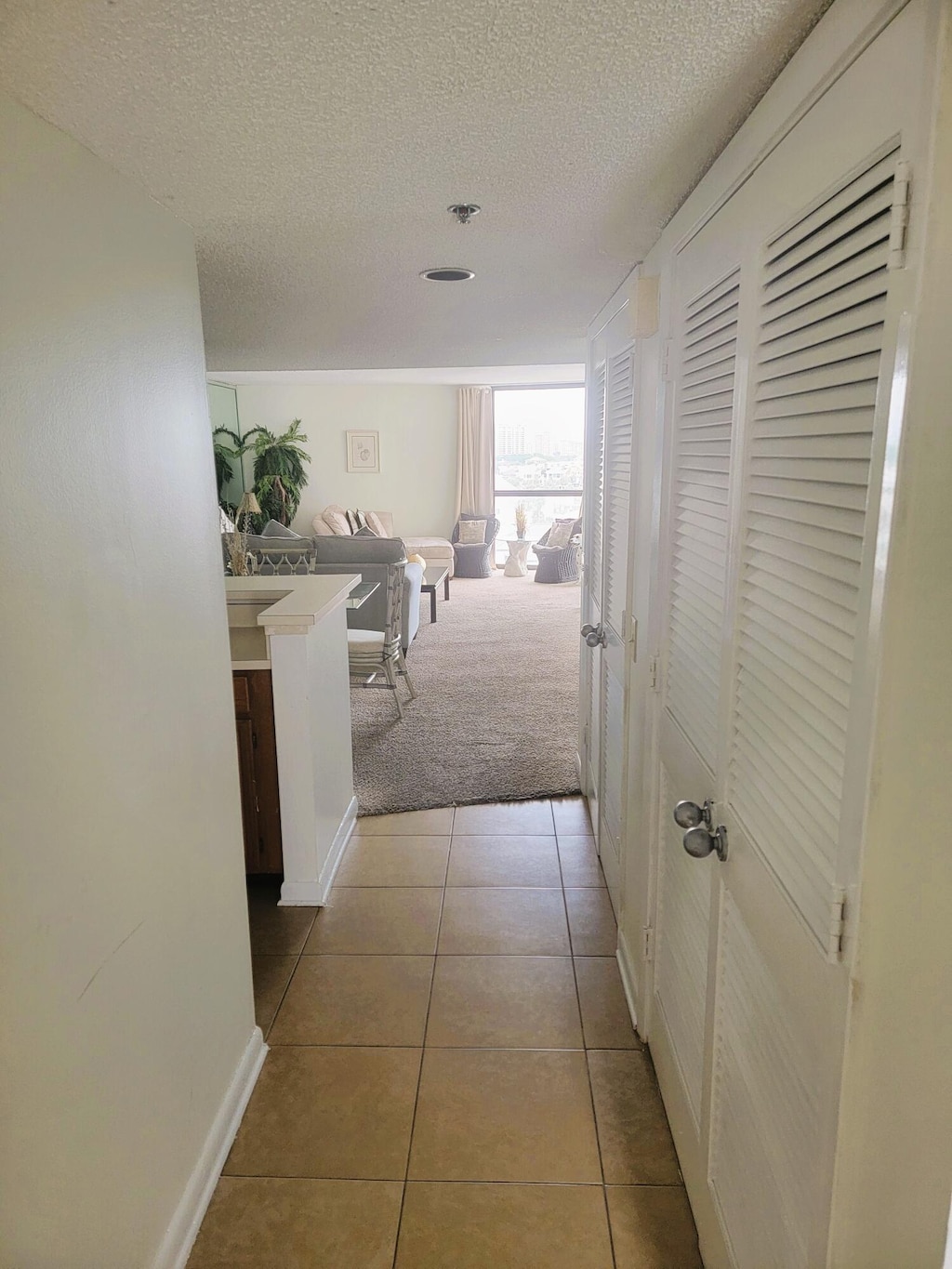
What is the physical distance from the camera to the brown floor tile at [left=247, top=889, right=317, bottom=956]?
2.54 m

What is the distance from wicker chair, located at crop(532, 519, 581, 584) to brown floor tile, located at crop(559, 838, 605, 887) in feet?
19.9

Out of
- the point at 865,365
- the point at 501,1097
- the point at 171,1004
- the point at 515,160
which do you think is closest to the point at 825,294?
the point at 865,365

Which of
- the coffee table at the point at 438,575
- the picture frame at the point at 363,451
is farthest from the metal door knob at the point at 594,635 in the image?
the picture frame at the point at 363,451

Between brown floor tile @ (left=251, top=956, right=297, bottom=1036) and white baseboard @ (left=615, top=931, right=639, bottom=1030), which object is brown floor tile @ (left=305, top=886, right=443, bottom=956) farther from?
white baseboard @ (left=615, top=931, right=639, bottom=1030)

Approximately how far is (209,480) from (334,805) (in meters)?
1.71

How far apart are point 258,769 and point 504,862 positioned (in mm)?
1011

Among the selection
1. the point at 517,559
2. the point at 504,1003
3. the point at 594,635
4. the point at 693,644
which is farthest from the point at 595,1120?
the point at 517,559

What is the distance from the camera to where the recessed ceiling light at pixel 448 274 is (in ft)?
6.43

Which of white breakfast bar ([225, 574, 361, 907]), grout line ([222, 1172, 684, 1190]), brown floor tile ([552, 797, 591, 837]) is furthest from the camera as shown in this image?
brown floor tile ([552, 797, 591, 837])

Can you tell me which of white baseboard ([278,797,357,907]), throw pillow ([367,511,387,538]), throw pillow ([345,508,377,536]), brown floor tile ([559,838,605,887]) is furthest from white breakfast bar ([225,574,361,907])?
throw pillow ([367,511,387,538])

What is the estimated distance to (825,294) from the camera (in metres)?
0.87

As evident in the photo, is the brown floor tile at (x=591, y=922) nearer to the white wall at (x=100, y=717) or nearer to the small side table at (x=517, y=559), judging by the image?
the white wall at (x=100, y=717)

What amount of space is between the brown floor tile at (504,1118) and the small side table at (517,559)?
7.84m

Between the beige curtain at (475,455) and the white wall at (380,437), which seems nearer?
the beige curtain at (475,455)
